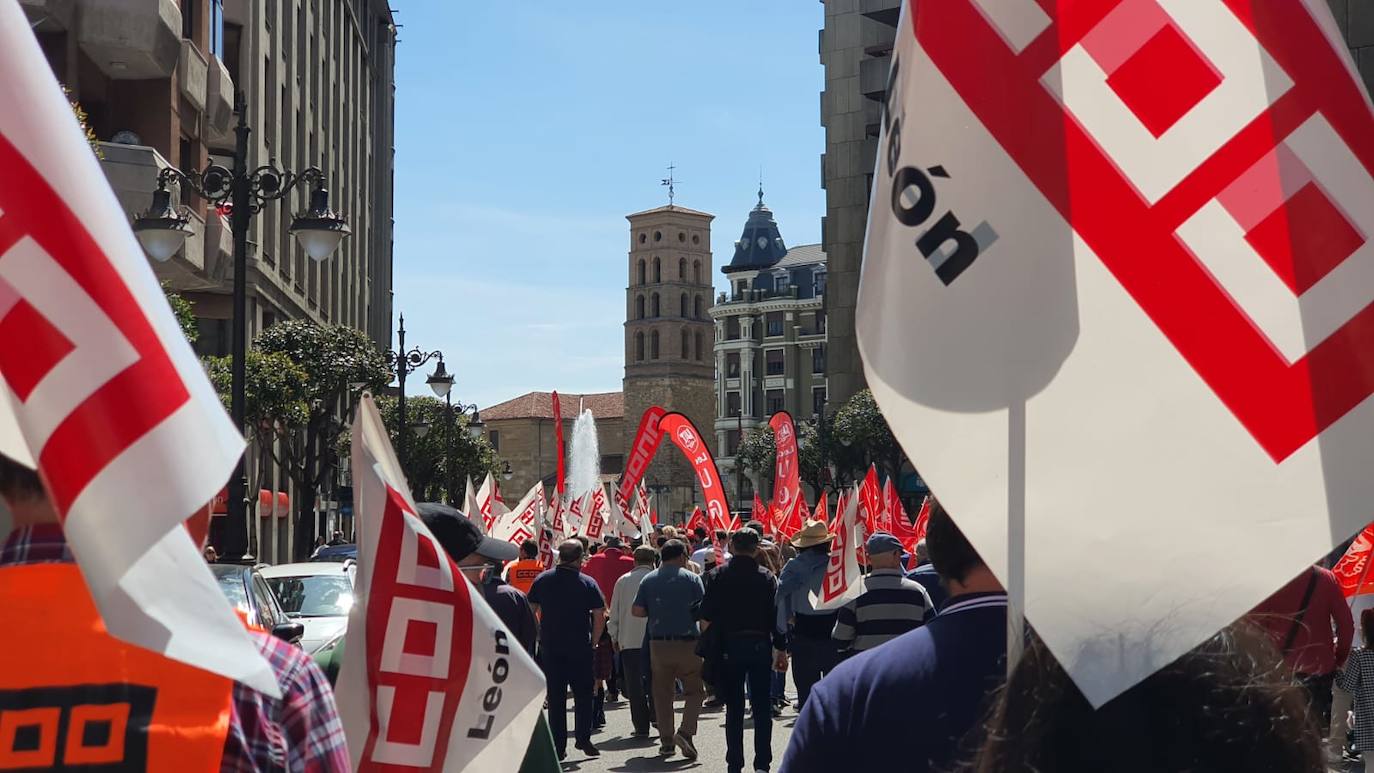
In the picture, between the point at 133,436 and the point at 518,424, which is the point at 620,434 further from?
the point at 133,436

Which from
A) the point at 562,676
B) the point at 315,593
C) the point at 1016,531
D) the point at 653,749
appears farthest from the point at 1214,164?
the point at 315,593

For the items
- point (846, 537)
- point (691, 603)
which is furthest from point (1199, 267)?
point (691, 603)

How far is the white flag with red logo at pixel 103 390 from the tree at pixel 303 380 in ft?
98.8

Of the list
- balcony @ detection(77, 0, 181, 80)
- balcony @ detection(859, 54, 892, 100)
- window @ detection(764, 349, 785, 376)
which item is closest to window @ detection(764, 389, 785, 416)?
window @ detection(764, 349, 785, 376)

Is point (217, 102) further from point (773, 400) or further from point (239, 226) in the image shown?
point (773, 400)

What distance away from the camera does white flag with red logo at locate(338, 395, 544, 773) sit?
4258 mm

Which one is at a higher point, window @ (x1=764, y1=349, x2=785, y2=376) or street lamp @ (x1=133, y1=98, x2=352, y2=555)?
window @ (x1=764, y1=349, x2=785, y2=376)

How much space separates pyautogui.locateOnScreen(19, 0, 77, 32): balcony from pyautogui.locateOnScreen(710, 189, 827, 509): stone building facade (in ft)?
319

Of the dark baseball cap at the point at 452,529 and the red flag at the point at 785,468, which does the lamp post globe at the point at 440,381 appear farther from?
the dark baseball cap at the point at 452,529

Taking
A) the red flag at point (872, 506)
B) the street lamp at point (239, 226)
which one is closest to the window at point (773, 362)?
the red flag at point (872, 506)

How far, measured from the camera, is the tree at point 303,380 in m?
32.6

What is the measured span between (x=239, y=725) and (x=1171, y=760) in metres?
1.30

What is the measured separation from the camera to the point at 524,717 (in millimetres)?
4375

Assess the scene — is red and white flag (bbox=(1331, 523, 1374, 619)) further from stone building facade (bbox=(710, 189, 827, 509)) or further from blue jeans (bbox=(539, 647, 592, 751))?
stone building facade (bbox=(710, 189, 827, 509))
